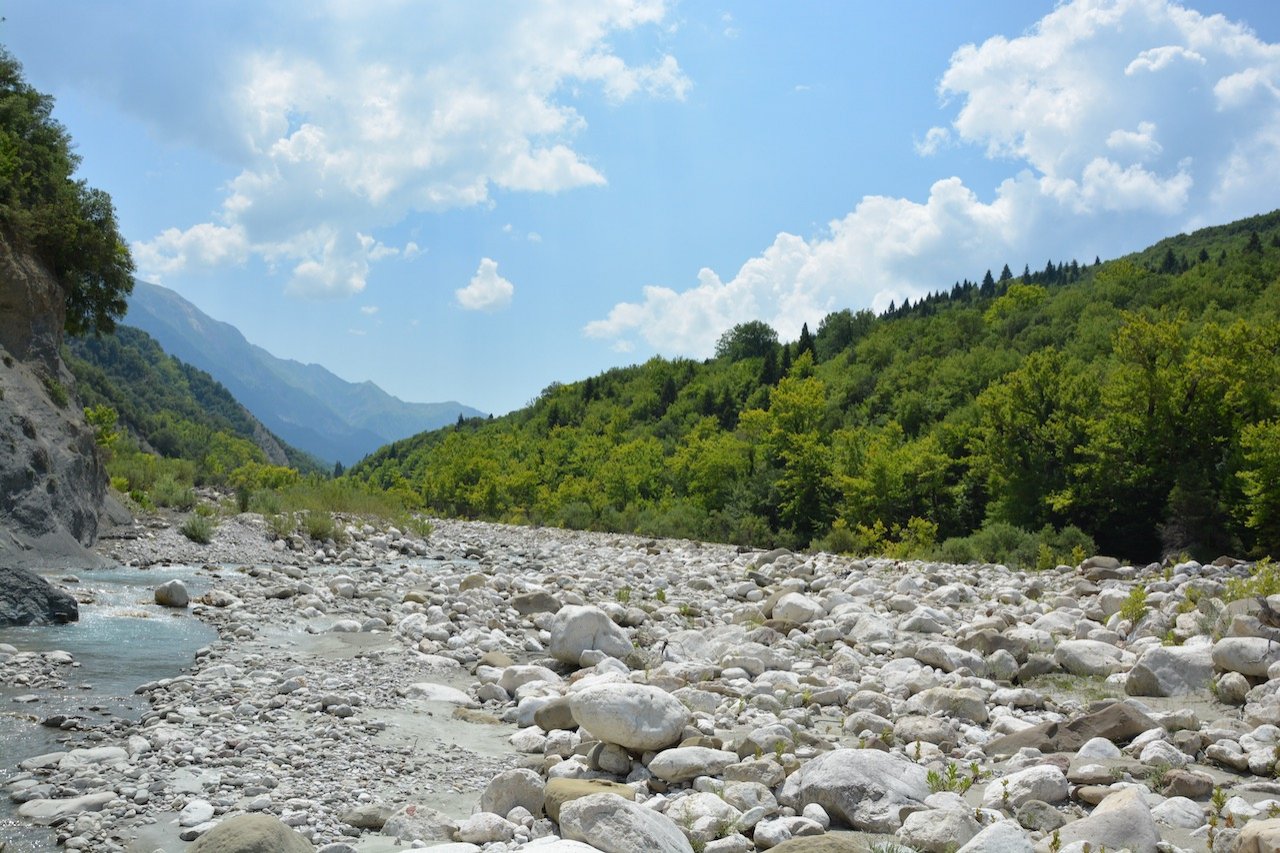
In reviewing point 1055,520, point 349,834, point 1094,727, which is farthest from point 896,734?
point 1055,520

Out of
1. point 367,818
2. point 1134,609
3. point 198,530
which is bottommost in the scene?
point 367,818

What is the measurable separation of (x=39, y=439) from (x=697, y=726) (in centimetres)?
1536

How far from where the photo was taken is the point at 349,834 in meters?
4.64

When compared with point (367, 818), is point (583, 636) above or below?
above

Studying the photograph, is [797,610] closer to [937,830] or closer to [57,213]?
[937,830]

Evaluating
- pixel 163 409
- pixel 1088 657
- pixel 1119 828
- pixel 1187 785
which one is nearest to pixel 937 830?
pixel 1119 828

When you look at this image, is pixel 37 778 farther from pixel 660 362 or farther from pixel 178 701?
pixel 660 362

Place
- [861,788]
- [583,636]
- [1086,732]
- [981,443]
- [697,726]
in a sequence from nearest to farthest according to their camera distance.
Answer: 1. [861,788]
2. [1086,732]
3. [697,726]
4. [583,636]
5. [981,443]

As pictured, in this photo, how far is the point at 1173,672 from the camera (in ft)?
24.9

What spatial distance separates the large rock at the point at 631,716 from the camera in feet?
18.7

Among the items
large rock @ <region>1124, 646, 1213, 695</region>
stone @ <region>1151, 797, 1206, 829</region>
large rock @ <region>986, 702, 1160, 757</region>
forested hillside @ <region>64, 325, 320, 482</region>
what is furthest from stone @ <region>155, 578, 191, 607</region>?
forested hillside @ <region>64, 325, 320, 482</region>

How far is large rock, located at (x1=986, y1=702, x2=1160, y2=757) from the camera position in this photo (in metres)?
6.06

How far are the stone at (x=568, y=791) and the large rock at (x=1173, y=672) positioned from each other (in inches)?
216

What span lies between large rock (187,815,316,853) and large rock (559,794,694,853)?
135 cm
